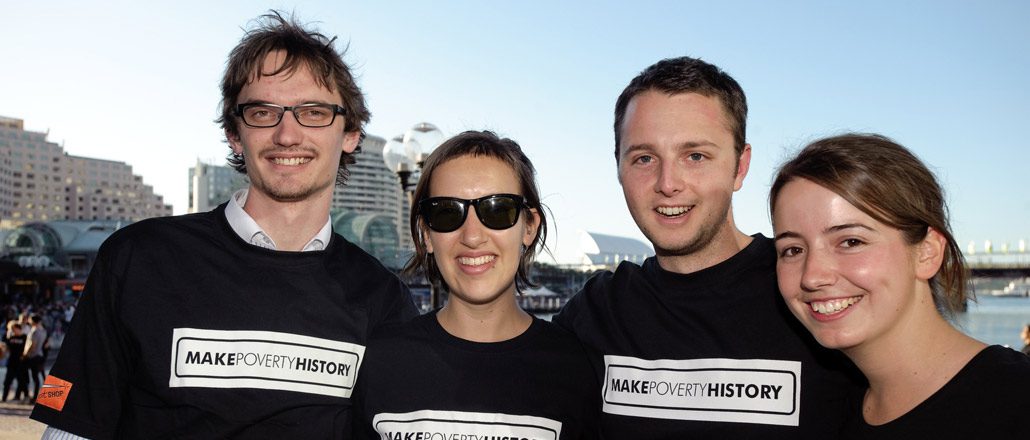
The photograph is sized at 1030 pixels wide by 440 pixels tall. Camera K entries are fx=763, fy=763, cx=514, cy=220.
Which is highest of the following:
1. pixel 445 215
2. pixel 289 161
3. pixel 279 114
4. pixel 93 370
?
pixel 279 114

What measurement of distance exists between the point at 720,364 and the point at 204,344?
1.87 m

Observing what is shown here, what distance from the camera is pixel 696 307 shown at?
2891mm

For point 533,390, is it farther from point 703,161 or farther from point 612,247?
point 612,247

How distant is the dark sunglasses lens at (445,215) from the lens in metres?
2.89

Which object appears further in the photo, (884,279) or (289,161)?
(289,161)

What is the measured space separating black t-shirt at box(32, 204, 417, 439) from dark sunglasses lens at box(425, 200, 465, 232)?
434 millimetres

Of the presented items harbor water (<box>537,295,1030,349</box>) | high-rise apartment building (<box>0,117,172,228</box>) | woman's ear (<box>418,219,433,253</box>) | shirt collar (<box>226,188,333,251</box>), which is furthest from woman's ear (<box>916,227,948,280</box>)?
high-rise apartment building (<box>0,117,172,228</box>)

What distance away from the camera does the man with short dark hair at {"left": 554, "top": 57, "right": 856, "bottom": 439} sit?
270 cm

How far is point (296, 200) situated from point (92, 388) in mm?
996

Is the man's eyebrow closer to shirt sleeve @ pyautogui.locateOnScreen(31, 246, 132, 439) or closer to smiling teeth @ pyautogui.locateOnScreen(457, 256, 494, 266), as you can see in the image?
smiling teeth @ pyautogui.locateOnScreen(457, 256, 494, 266)

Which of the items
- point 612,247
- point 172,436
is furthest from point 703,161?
point 612,247

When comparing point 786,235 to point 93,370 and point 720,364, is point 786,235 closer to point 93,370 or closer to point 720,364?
point 720,364

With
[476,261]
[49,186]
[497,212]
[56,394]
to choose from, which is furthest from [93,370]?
[49,186]

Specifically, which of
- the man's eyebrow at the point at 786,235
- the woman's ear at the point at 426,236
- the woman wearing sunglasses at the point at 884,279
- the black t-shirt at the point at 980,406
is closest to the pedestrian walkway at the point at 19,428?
the woman's ear at the point at 426,236
